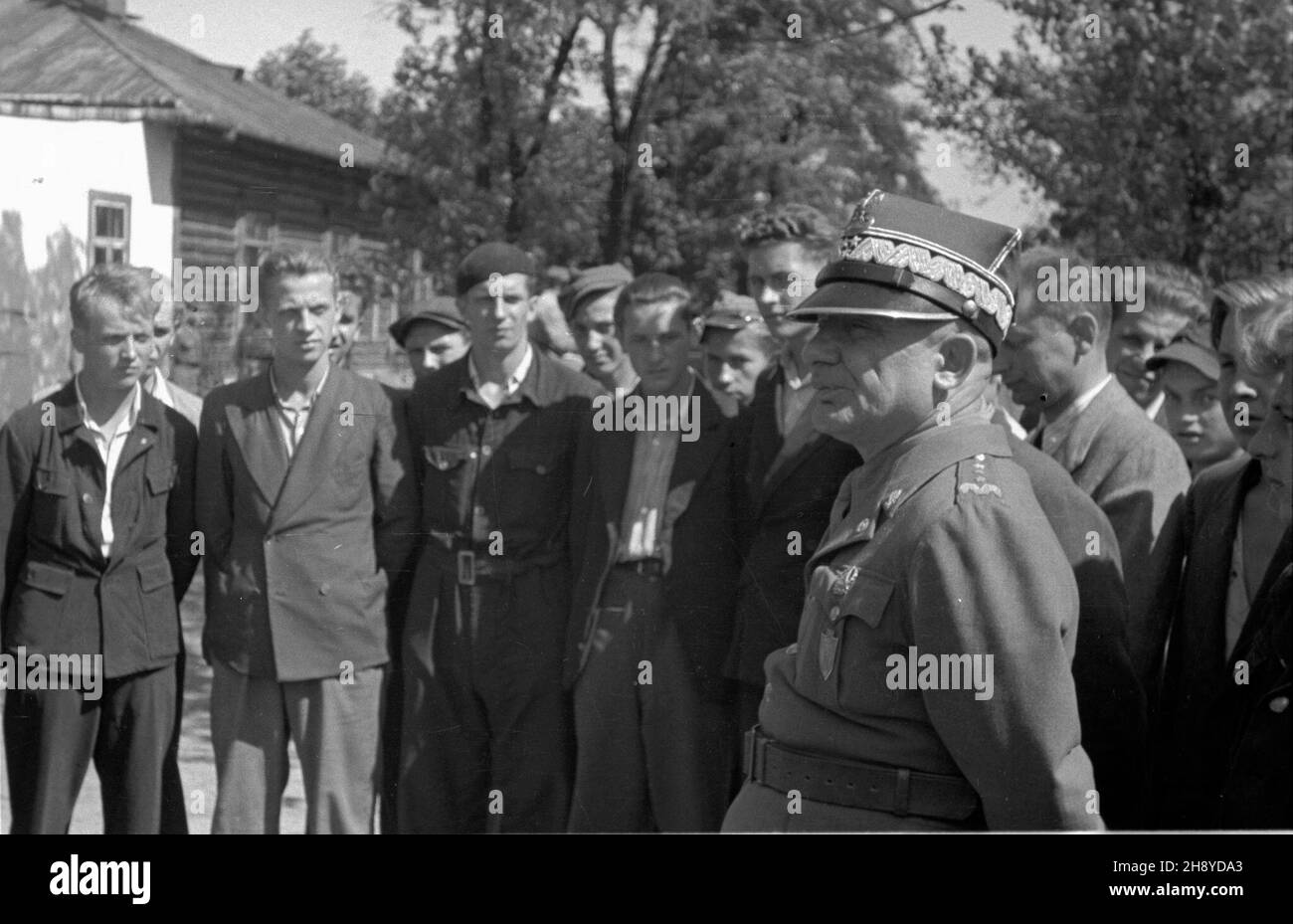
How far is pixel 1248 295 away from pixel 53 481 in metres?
2.64

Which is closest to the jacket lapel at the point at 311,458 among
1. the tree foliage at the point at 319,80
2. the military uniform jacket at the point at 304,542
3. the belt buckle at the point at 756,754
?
the military uniform jacket at the point at 304,542

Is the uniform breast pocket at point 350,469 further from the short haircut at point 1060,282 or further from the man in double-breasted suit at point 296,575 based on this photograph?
the short haircut at point 1060,282

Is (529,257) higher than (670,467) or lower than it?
higher

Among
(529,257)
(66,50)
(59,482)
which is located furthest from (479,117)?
(59,482)

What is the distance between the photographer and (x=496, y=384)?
350cm

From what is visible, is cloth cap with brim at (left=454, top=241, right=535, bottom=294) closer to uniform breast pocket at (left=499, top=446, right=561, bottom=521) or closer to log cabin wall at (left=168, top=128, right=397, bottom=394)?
log cabin wall at (left=168, top=128, right=397, bottom=394)

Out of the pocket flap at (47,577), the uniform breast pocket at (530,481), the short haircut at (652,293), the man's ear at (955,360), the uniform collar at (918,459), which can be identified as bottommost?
the pocket flap at (47,577)

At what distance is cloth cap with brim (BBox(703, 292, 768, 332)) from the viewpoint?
3.67 m

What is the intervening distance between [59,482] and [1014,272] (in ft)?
7.10

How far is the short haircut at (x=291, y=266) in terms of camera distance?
3326 millimetres

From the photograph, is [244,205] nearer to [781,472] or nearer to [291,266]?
[291,266]

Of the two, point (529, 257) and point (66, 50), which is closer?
point (66, 50)

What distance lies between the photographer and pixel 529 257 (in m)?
3.46
